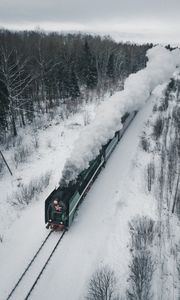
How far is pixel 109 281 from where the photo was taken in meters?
13.4

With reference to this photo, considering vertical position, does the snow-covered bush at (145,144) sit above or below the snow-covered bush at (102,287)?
above

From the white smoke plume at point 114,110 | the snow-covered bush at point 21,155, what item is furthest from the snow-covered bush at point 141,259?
the snow-covered bush at point 21,155

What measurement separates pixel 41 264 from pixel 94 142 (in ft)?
30.7

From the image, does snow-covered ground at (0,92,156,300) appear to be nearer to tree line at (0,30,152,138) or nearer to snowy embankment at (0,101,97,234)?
snowy embankment at (0,101,97,234)

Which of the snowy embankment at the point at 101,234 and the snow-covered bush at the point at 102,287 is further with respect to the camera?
the snowy embankment at the point at 101,234

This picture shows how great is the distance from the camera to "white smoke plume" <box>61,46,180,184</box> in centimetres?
1767

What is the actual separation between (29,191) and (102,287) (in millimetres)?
10432

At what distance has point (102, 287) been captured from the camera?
1259cm

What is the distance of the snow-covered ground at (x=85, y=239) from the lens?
1407 cm

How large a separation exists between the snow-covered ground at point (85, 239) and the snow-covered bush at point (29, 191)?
34.5 inches

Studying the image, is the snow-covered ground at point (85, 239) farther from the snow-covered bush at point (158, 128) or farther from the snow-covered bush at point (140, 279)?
the snow-covered bush at point (158, 128)

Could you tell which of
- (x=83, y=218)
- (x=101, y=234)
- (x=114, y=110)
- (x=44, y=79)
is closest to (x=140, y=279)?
(x=101, y=234)

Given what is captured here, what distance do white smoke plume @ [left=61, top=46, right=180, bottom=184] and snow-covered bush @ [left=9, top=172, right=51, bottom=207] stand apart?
4.85m

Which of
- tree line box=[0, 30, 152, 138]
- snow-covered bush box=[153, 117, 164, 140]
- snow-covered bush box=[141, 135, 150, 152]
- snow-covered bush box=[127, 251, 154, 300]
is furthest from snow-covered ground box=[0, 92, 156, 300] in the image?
tree line box=[0, 30, 152, 138]
